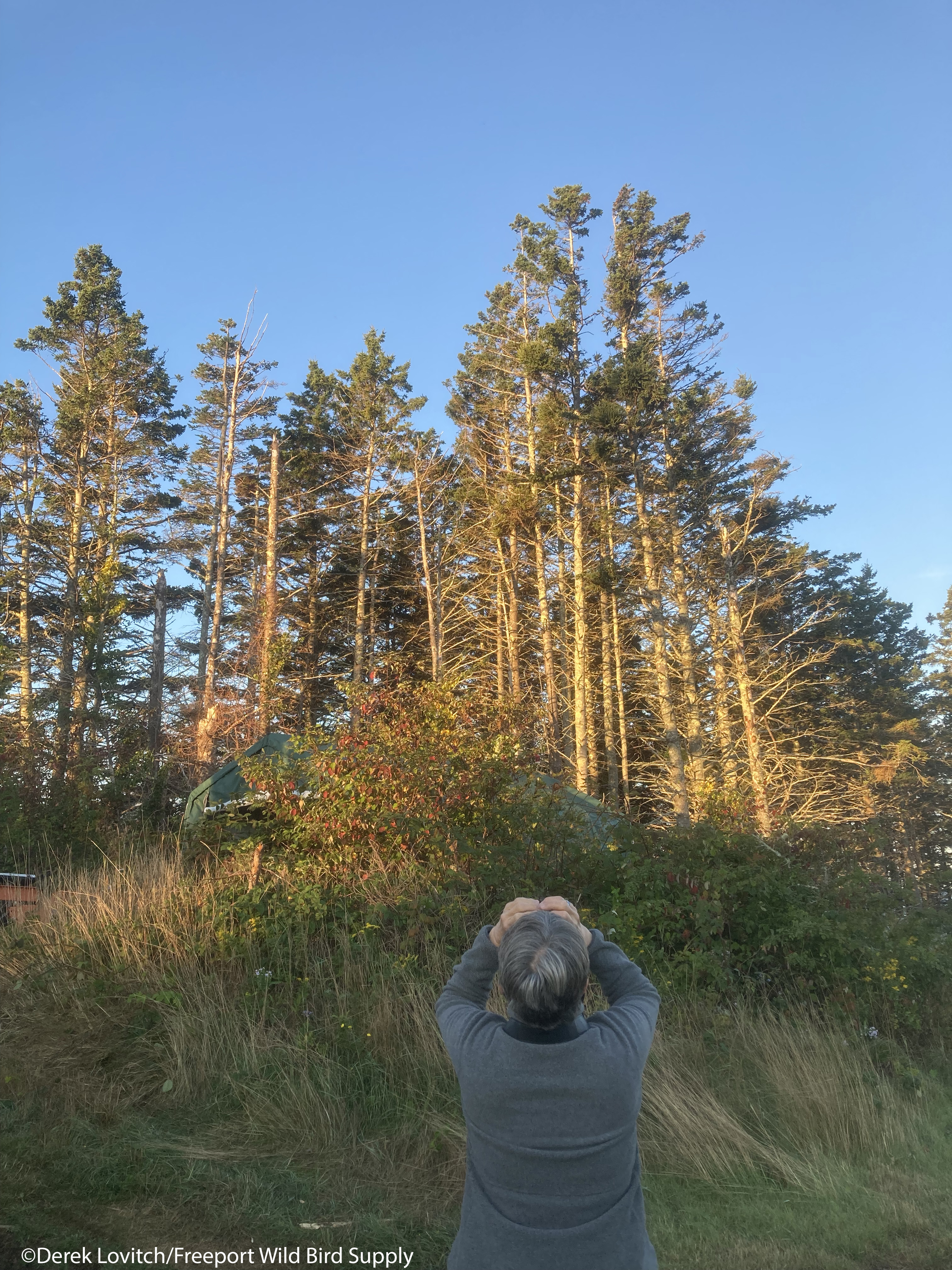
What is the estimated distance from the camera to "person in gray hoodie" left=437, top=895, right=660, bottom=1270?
1.99 meters

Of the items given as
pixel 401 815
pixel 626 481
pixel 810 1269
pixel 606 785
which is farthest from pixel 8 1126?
pixel 606 785

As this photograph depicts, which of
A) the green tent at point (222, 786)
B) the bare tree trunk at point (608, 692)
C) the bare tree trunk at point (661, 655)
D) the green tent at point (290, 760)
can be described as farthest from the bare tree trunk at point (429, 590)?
the green tent at point (290, 760)

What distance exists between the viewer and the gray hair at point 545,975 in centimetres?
204

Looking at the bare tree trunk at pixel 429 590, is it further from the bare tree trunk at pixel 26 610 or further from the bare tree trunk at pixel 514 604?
the bare tree trunk at pixel 26 610

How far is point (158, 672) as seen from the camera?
25.7 metres

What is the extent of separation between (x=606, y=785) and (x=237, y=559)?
15.1 metres

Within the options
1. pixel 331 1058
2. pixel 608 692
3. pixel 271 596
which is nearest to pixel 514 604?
pixel 608 692

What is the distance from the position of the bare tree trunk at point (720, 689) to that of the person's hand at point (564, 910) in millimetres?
19322

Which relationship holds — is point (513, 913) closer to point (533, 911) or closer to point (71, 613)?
point (533, 911)

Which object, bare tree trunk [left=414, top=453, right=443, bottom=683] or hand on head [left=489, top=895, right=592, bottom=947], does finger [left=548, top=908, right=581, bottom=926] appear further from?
bare tree trunk [left=414, top=453, right=443, bottom=683]

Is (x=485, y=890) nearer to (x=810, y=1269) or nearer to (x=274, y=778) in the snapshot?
(x=274, y=778)

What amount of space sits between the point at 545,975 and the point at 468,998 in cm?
44

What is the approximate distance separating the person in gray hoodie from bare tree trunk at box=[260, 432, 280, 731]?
814 inches

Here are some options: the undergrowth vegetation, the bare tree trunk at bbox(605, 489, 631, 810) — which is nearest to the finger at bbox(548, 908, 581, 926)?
the undergrowth vegetation
